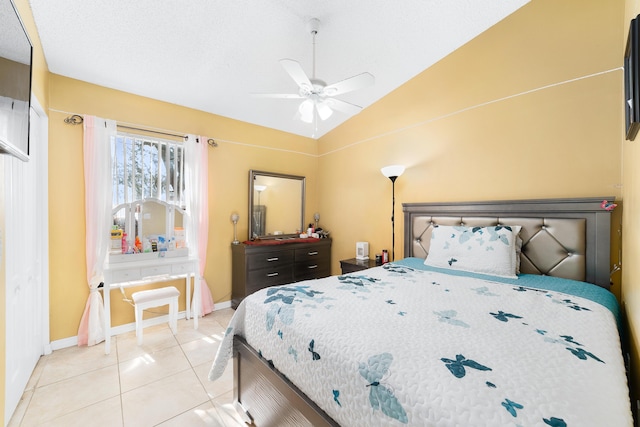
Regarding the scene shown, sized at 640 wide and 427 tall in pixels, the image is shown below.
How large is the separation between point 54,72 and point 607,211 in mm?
4880

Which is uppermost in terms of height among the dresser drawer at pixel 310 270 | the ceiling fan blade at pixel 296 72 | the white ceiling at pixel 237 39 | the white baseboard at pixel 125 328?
the white ceiling at pixel 237 39

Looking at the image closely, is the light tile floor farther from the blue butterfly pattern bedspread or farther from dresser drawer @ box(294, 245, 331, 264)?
dresser drawer @ box(294, 245, 331, 264)

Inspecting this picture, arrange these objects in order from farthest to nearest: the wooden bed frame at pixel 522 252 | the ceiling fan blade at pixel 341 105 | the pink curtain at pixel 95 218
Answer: the pink curtain at pixel 95 218 → the ceiling fan blade at pixel 341 105 → the wooden bed frame at pixel 522 252

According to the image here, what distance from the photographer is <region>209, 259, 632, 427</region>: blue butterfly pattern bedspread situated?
29.3 inches

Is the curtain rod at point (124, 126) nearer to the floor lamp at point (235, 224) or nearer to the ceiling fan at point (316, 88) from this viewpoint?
the floor lamp at point (235, 224)

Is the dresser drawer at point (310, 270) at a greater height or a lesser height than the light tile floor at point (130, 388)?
greater

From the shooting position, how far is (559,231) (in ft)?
7.00

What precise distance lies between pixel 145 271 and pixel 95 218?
28.8 inches

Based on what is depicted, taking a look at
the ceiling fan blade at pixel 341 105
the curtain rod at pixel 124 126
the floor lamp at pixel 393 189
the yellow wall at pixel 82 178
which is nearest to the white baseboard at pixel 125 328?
the yellow wall at pixel 82 178

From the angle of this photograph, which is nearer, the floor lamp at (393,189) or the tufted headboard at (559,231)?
the tufted headboard at (559,231)

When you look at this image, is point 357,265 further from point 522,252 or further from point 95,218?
point 95,218

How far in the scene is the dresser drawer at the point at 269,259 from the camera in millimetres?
3457

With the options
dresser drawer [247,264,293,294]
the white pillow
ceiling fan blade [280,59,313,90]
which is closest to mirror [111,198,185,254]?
dresser drawer [247,264,293,294]

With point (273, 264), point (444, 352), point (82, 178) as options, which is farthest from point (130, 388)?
point (444, 352)
